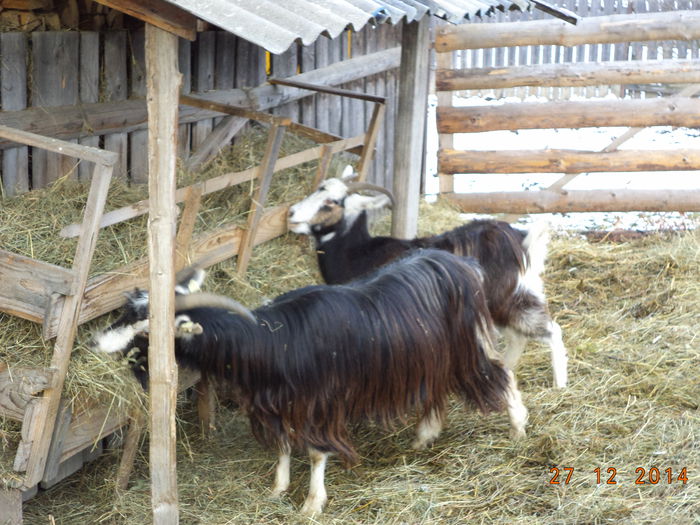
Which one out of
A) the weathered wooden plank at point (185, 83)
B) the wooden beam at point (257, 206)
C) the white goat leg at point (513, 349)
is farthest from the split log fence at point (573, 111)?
the wooden beam at point (257, 206)

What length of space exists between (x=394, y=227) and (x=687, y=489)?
3.58m

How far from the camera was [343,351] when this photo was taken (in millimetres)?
5344

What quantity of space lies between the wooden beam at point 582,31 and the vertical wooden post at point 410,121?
103 inches

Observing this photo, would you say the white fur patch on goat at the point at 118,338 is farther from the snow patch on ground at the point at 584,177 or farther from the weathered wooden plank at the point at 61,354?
the snow patch on ground at the point at 584,177

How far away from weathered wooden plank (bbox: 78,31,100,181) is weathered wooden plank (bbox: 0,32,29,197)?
18.4 inches

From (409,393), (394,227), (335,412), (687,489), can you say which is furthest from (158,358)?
(394,227)

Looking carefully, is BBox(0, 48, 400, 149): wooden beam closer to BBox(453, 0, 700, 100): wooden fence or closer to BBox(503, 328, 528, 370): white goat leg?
BBox(503, 328, 528, 370): white goat leg

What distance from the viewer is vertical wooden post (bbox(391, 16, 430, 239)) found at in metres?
7.50

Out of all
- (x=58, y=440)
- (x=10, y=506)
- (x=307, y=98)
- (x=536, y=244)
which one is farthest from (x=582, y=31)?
(x=10, y=506)

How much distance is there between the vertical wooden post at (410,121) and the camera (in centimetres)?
750
